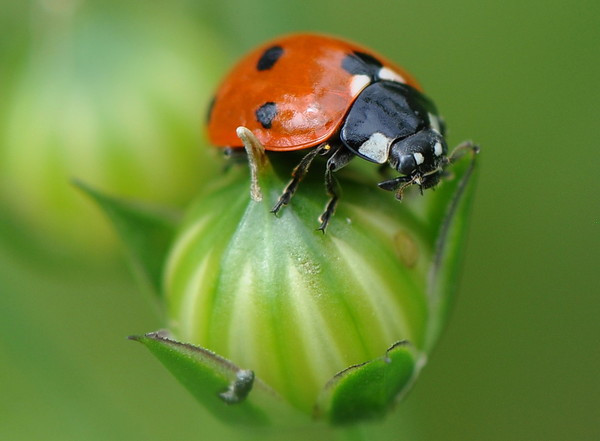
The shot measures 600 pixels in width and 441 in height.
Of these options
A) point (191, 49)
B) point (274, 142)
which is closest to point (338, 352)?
point (274, 142)

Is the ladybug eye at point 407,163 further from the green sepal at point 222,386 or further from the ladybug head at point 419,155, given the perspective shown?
the green sepal at point 222,386

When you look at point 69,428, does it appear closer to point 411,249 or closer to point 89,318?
point 89,318

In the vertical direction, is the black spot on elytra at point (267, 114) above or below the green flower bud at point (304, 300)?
above

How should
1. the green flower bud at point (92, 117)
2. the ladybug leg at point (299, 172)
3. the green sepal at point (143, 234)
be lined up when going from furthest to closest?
the green flower bud at point (92, 117) → the green sepal at point (143, 234) → the ladybug leg at point (299, 172)

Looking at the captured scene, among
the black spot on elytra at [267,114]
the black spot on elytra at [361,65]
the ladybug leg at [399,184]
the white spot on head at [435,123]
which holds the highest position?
the black spot on elytra at [361,65]

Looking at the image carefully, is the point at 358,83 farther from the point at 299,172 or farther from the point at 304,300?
the point at 304,300

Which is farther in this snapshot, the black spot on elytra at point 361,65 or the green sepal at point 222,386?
the black spot on elytra at point 361,65

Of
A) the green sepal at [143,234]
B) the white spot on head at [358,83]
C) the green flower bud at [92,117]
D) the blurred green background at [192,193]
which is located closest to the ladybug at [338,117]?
the white spot on head at [358,83]
